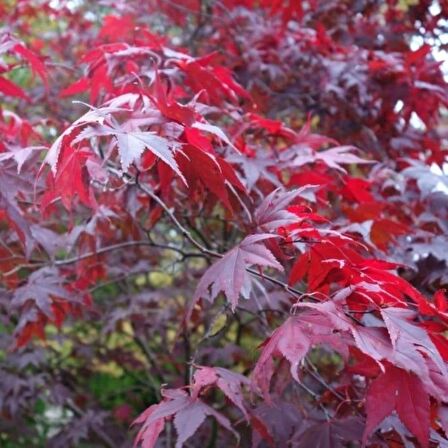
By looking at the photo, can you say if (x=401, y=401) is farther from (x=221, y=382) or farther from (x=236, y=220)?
(x=236, y=220)

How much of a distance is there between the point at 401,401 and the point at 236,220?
2.24 ft

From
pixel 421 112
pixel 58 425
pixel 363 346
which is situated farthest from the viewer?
pixel 58 425

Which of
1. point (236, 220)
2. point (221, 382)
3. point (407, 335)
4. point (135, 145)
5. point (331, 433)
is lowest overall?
point (331, 433)

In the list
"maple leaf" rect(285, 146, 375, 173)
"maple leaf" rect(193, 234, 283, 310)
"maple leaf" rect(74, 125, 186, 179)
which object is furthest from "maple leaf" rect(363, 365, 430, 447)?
"maple leaf" rect(285, 146, 375, 173)

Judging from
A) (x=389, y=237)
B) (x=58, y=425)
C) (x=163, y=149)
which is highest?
(x=163, y=149)

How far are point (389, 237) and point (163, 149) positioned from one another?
897 mm

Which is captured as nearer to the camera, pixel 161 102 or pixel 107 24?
pixel 161 102

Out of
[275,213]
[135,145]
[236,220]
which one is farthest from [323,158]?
[135,145]

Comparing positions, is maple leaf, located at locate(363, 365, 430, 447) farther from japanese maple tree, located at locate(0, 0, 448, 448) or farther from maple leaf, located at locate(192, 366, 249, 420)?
maple leaf, located at locate(192, 366, 249, 420)

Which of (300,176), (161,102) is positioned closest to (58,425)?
(300,176)

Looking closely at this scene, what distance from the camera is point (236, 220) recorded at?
1562 millimetres

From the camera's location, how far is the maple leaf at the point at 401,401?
3.19 feet

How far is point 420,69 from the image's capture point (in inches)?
86.4

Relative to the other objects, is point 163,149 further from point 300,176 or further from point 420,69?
point 420,69
